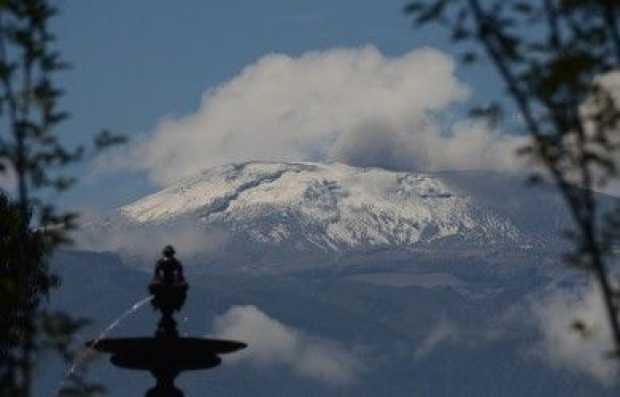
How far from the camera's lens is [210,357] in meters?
33.8

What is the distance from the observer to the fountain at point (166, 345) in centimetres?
3294

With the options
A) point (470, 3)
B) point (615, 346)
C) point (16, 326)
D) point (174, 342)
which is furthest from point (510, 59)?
point (16, 326)

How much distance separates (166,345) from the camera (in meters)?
33.0

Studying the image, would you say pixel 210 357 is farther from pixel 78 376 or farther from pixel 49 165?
pixel 49 165

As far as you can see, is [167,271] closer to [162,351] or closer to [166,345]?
[166,345]

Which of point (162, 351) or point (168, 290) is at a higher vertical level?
point (168, 290)

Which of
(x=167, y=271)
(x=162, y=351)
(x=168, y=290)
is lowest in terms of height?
(x=162, y=351)

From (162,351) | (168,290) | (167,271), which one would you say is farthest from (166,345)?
(167,271)

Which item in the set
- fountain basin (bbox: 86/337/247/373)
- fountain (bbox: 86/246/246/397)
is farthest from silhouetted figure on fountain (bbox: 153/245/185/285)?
fountain basin (bbox: 86/337/247/373)

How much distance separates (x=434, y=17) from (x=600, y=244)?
315 centimetres

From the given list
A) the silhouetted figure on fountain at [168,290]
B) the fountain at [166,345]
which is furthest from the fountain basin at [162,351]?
the silhouetted figure on fountain at [168,290]

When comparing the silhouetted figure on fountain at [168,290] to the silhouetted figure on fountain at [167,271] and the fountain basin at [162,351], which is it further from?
the fountain basin at [162,351]

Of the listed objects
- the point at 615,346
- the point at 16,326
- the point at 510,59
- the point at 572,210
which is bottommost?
the point at 615,346

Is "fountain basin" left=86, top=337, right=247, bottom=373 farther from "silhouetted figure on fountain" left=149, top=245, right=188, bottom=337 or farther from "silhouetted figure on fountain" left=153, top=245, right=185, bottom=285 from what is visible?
"silhouetted figure on fountain" left=153, top=245, right=185, bottom=285
